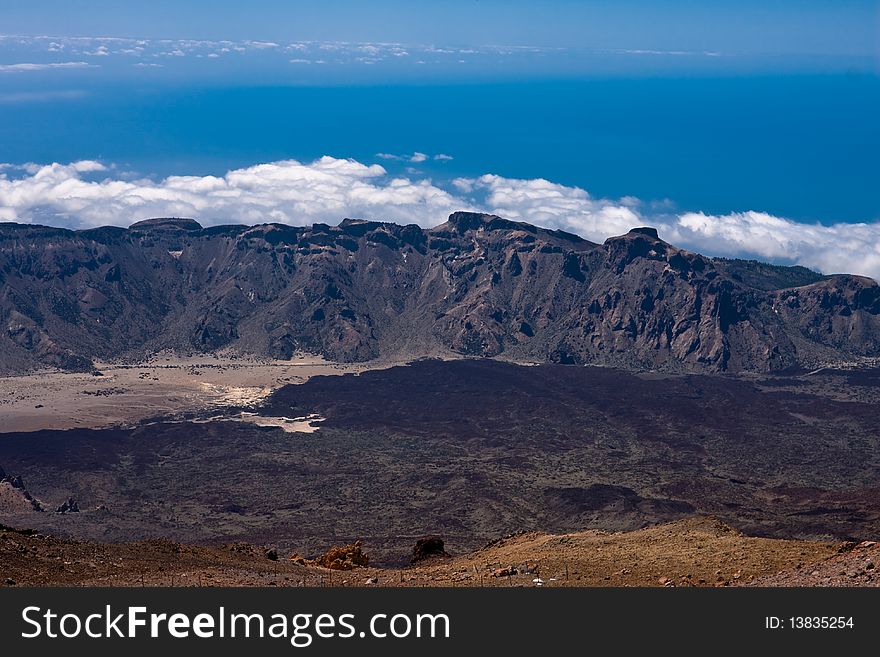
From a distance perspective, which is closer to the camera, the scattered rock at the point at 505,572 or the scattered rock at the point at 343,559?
the scattered rock at the point at 505,572

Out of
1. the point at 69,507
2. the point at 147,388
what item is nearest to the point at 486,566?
the point at 69,507

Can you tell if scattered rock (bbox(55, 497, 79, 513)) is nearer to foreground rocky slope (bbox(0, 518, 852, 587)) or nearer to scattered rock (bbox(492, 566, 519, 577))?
foreground rocky slope (bbox(0, 518, 852, 587))

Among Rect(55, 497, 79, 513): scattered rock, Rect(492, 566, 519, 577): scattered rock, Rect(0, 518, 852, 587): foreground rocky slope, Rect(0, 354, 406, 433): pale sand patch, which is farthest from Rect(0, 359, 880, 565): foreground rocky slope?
Rect(492, 566, 519, 577): scattered rock

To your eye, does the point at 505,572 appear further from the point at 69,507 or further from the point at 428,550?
the point at 69,507

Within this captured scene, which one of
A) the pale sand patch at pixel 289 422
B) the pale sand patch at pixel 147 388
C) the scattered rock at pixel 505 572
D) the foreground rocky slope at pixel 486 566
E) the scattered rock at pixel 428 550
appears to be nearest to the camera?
the foreground rocky slope at pixel 486 566

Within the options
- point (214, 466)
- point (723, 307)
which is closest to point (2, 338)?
point (214, 466)

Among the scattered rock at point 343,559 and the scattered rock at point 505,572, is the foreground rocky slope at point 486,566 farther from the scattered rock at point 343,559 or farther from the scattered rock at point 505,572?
the scattered rock at point 343,559

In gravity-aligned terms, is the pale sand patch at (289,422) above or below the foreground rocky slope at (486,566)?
below

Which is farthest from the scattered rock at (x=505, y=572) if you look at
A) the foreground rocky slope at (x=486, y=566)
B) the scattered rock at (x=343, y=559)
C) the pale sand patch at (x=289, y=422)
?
the pale sand patch at (x=289, y=422)

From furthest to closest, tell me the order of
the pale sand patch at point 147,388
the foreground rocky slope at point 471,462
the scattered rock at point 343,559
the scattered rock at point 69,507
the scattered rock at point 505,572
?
the pale sand patch at point 147,388
the scattered rock at point 69,507
the foreground rocky slope at point 471,462
the scattered rock at point 343,559
the scattered rock at point 505,572
